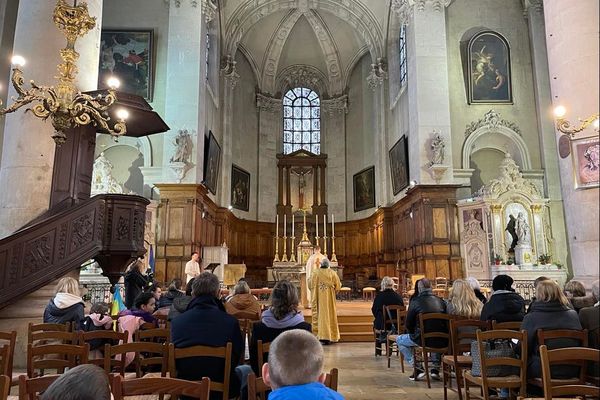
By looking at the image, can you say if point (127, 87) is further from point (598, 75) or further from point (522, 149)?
point (598, 75)

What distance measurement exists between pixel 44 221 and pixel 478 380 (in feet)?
19.0

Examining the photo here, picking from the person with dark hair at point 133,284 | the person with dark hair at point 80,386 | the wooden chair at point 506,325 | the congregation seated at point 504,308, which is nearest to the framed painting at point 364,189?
the person with dark hair at point 133,284

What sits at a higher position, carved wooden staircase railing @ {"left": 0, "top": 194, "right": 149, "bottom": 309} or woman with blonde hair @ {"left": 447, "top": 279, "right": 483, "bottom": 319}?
carved wooden staircase railing @ {"left": 0, "top": 194, "right": 149, "bottom": 309}

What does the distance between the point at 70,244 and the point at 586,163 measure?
6355 millimetres

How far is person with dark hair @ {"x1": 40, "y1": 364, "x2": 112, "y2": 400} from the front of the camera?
62.6 inches

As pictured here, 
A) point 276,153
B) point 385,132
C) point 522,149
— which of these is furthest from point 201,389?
point 276,153

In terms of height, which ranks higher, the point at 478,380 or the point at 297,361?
the point at 297,361

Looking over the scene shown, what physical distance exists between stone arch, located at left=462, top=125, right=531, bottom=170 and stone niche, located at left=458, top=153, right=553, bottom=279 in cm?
143

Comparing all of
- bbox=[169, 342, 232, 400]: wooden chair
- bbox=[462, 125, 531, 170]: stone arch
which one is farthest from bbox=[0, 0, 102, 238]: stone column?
bbox=[462, 125, 531, 170]: stone arch

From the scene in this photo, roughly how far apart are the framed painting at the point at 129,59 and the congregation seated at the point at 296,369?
51.5 feet

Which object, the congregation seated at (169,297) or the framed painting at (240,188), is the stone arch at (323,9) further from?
the congregation seated at (169,297)

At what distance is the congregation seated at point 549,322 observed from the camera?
149 inches

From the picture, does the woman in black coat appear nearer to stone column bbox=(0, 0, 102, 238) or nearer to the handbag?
stone column bbox=(0, 0, 102, 238)

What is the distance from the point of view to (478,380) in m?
4.09
